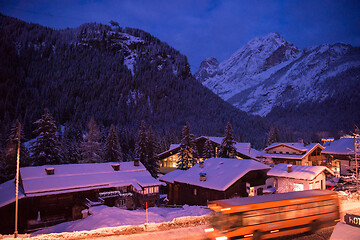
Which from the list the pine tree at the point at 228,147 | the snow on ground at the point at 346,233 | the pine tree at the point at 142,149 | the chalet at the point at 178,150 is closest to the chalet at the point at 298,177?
the pine tree at the point at 228,147

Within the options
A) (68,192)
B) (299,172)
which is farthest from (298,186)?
(68,192)

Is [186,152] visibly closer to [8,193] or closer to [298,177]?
[298,177]

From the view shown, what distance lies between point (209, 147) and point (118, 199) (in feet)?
95.9

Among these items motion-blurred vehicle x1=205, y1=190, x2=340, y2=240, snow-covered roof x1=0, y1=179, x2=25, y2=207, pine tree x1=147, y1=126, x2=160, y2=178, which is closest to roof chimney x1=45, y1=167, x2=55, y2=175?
snow-covered roof x1=0, y1=179, x2=25, y2=207

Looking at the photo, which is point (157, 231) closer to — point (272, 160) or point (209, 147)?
point (209, 147)

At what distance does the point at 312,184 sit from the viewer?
32688 mm

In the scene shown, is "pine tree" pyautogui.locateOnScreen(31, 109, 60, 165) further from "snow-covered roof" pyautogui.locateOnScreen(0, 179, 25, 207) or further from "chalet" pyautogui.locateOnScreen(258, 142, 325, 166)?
"chalet" pyautogui.locateOnScreen(258, 142, 325, 166)

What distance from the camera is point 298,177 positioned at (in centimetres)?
3306

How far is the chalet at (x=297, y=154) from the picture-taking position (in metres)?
54.9

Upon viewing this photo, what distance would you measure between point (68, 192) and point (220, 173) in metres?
19.8

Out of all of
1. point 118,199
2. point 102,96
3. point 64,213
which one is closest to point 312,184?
point 118,199

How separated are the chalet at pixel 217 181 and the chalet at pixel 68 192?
4441mm

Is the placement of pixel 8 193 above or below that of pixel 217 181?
above

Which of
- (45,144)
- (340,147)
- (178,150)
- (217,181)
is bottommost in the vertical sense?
(217,181)
